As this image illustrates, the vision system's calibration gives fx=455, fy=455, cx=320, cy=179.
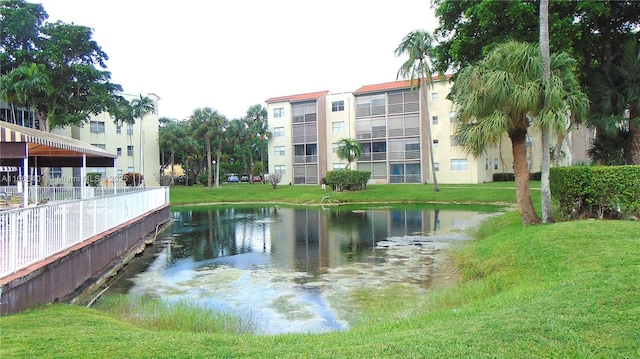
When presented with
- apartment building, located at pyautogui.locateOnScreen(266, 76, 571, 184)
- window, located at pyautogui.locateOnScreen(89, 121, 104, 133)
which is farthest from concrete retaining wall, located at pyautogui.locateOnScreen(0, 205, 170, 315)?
window, located at pyautogui.locateOnScreen(89, 121, 104, 133)

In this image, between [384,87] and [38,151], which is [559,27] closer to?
[38,151]

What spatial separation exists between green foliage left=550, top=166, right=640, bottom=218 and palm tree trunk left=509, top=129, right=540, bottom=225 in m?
0.99

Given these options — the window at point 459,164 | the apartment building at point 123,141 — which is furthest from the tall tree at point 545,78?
the apartment building at point 123,141

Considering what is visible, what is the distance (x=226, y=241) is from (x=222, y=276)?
685cm

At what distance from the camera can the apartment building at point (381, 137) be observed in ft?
168

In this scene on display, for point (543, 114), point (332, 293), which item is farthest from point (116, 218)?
point (543, 114)

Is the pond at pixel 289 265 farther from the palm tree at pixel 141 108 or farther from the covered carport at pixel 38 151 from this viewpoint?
the palm tree at pixel 141 108

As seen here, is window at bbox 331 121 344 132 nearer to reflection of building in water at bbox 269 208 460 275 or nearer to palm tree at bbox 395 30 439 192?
palm tree at bbox 395 30 439 192

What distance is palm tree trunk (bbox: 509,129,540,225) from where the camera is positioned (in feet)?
48.8

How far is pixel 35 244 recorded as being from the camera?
26.2ft

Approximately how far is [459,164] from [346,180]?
14392mm

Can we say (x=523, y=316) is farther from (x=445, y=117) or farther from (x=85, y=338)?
(x=445, y=117)

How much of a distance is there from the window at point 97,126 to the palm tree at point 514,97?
5083 centimetres

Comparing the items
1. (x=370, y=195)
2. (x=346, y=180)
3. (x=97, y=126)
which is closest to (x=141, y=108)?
(x=97, y=126)
